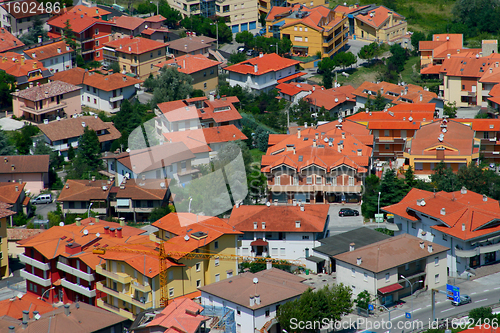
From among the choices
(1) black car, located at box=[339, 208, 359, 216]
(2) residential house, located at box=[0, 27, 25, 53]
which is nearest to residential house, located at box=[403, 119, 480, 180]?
(1) black car, located at box=[339, 208, 359, 216]

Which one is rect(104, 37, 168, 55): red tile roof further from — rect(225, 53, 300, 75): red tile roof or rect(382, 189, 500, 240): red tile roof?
rect(382, 189, 500, 240): red tile roof

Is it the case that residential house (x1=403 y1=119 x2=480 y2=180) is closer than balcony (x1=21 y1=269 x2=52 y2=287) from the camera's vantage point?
No

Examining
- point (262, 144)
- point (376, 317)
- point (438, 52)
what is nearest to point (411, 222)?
point (376, 317)

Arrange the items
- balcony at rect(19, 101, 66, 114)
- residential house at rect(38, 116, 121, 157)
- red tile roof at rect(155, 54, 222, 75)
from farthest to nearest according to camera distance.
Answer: red tile roof at rect(155, 54, 222, 75), balcony at rect(19, 101, 66, 114), residential house at rect(38, 116, 121, 157)

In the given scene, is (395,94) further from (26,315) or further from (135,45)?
(26,315)

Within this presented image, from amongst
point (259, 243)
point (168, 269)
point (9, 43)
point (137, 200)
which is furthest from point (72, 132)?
point (168, 269)

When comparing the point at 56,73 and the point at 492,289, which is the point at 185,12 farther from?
the point at 492,289

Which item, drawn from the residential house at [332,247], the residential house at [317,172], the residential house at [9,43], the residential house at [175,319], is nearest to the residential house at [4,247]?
the residential house at [175,319]
